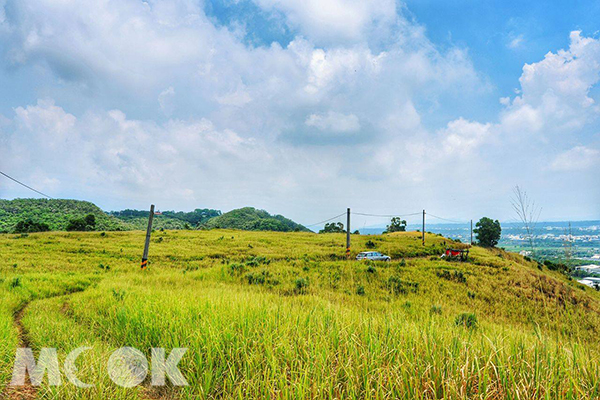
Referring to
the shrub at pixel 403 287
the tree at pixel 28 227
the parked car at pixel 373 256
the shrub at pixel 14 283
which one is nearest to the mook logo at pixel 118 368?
the shrub at pixel 14 283

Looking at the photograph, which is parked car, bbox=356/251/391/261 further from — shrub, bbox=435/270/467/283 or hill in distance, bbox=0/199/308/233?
hill in distance, bbox=0/199/308/233

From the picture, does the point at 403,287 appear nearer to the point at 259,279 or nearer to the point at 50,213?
the point at 259,279

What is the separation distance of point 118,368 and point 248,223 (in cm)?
11521

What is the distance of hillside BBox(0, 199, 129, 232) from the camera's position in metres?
78.4

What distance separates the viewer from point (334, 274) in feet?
62.4

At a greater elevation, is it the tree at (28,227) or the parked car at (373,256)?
the tree at (28,227)

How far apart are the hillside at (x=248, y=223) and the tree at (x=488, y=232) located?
56.4m

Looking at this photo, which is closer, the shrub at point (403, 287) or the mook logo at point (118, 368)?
the mook logo at point (118, 368)

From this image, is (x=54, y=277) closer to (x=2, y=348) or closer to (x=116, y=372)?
(x=2, y=348)

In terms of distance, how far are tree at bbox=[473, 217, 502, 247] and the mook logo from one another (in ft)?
298

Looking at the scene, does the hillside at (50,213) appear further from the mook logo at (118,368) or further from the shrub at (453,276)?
the mook logo at (118,368)

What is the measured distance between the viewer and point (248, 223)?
117 meters

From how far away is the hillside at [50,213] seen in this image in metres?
78.4

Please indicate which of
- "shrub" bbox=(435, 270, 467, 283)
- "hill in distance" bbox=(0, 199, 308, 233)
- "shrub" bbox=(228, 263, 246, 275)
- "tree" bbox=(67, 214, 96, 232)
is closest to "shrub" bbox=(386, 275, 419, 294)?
"shrub" bbox=(435, 270, 467, 283)
